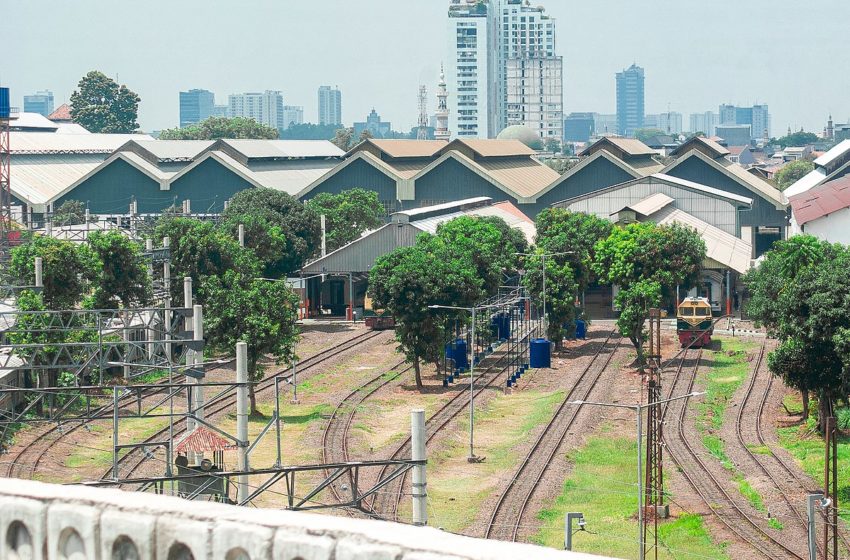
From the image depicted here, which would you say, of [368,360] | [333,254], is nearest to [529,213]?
[333,254]

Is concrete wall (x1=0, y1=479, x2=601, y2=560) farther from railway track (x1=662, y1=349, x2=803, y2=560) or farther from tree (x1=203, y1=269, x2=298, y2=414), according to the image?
tree (x1=203, y1=269, x2=298, y2=414)

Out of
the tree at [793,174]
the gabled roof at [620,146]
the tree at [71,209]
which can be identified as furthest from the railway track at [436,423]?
the tree at [793,174]

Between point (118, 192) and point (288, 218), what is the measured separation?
3857 cm

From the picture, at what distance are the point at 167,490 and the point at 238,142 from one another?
103 metres

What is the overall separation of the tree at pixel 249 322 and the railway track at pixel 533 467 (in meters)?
12.2

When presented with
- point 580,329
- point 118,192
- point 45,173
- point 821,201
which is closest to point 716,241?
point 821,201

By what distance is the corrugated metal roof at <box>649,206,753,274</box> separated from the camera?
279 ft

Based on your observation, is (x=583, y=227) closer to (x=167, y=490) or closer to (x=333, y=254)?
(x=333, y=254)

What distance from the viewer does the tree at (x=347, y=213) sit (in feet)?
332

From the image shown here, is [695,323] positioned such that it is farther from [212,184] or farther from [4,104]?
[212,184]

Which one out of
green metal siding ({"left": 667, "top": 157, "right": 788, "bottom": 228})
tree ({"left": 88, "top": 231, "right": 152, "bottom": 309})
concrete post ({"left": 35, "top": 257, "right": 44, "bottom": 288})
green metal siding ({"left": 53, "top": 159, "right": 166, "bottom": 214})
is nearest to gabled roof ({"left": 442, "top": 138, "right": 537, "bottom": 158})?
green metal siding ({"left": 667, "top": 157, "right": 788, "bottom": 228})

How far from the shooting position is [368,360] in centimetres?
7288

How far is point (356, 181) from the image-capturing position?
401 feet

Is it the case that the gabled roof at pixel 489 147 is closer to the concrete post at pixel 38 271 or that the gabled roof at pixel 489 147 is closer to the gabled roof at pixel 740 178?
the gabled roof at pixel 740 178
